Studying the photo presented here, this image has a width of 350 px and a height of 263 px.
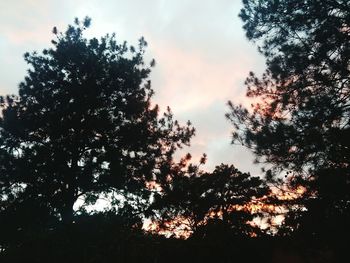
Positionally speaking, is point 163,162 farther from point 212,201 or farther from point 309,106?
point 309,106

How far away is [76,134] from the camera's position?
17.0 meters

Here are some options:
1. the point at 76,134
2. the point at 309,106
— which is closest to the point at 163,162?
the point at 76,134

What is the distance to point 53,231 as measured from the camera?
12.4 meters

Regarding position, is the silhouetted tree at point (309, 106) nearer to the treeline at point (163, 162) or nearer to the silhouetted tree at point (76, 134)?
the treeline at point (163, 162)

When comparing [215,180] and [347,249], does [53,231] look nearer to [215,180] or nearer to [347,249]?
[347,249]

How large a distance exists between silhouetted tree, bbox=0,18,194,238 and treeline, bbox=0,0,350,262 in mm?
48

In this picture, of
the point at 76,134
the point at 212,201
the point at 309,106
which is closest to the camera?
the point at 309,106

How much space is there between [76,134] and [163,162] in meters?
4.12

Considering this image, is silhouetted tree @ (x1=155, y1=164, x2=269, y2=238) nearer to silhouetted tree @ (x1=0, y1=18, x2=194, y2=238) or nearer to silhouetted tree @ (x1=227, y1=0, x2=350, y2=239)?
silhouetted tree @ (x1=0, y1=18, x2=194, y2=238)

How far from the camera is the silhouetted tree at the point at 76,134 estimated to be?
53.0 ft

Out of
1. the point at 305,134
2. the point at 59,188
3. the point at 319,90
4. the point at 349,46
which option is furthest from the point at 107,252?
the point at 349,46

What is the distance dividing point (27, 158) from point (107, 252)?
6.43 metres

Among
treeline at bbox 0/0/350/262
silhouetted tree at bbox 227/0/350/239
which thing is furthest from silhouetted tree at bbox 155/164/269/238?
silhouetted tree at bbox 227/0/350/239

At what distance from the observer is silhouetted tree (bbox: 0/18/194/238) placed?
1614 cm
